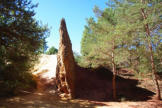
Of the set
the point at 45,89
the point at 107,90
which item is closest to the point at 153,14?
the point at 107,90

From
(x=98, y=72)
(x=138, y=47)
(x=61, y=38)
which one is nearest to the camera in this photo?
(x=138, y=47)

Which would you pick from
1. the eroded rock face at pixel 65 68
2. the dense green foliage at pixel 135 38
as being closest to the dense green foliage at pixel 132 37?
the dense green foliage at pixel 135 38

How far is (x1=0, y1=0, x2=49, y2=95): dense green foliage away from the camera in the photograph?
6.68 meters

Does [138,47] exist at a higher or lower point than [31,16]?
lower

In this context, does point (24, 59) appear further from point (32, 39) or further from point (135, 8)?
point (135, 8)

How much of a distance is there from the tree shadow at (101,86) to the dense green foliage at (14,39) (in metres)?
6.34

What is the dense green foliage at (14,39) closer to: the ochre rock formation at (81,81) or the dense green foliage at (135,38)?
the ochre rock formation at (81,81)

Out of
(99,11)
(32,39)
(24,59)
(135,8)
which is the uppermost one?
(99,11)

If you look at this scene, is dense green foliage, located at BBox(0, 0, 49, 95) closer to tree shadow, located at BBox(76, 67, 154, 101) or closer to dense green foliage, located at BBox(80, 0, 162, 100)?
dense green foliage, located at BBox(80, 0, 162, 100)

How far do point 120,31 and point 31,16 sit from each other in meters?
7.06

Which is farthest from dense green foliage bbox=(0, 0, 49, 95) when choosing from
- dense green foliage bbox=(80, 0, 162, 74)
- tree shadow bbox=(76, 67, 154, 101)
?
tree shadow bbox=(76, 67, 154, 101)

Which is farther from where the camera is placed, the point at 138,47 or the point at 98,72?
the point at 98,72

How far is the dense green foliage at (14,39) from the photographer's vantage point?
6684mm

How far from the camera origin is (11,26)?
6957 millimetres
